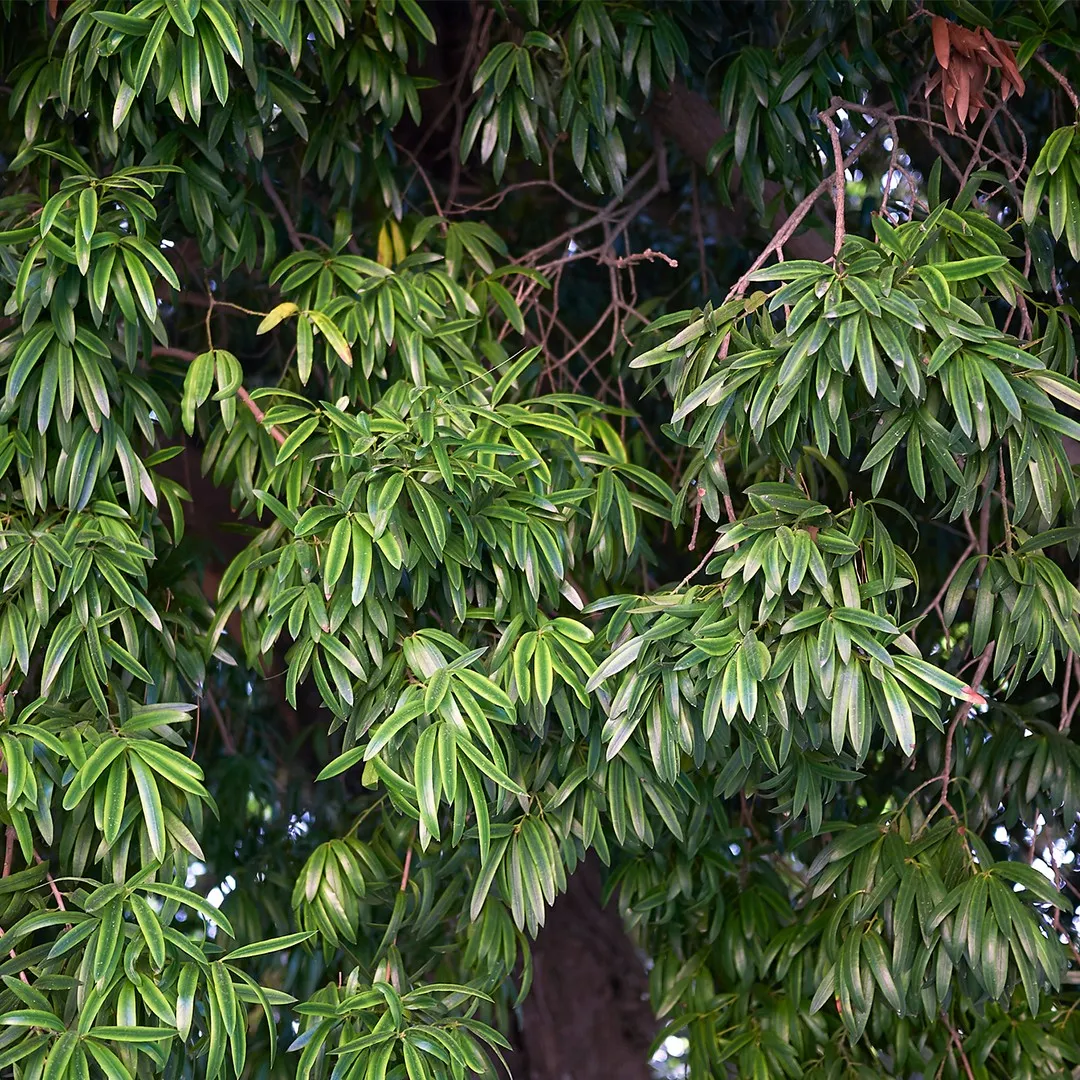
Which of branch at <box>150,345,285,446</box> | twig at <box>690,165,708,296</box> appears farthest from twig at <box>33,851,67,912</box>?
twig at <box>690,165,708,296</box>

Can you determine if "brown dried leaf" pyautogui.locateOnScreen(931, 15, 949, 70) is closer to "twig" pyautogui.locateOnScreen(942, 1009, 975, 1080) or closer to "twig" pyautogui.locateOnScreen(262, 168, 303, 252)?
"twig" pyautogui.locateOnScreen(262, 168, 303, 252)

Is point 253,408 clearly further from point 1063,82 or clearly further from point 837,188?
point 1063,82

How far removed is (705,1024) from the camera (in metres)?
1.87

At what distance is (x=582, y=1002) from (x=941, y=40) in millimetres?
2165

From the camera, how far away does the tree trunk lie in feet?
9.08

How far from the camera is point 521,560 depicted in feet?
4.94

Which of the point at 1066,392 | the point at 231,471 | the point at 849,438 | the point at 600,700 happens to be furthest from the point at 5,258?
the point at 1066,392

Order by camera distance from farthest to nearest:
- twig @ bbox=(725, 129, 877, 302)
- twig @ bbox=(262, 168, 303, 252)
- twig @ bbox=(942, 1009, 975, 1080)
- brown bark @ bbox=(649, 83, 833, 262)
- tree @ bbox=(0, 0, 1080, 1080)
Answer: brown bark @ bbox=(649, 83, 833, 262) → twig @ bbox=(262, 168, 303, 252) → twig @ bbox=(942, 1009, 975, 1080) → twig @ bbox=(725, 129, 877, 302) → tree @ bbox=(0, 0, 1080, 1080)

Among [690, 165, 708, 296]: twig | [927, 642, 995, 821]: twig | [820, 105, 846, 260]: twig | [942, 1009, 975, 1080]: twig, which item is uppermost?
[820, 105, 846, 260]: twig

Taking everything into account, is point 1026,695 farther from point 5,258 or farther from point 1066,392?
point 5,258

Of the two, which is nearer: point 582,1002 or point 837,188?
point 837,188

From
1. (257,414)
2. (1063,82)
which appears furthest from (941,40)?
(257,414)

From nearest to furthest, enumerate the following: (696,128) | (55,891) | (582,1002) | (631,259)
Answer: (55,891)
(631,259)
(696,128)
(582,1002)

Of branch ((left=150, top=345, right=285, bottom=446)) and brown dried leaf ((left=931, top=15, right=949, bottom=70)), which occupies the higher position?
brown dried leaf ((left=931, top=15, right=949, bottom=70))
